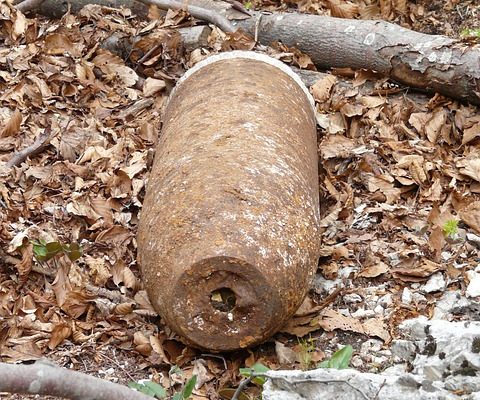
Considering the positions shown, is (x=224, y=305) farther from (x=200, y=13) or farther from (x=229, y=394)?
(x=200, y=13)

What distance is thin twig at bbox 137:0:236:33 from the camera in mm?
5361

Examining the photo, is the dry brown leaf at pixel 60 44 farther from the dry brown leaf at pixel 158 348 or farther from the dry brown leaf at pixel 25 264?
the dry brown leaf at pixel 158 348

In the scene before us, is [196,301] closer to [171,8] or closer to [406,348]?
[406,348]

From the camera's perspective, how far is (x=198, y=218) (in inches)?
114

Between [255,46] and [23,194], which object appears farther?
[255,46]

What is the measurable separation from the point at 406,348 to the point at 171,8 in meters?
3.68

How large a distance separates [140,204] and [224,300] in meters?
1.26

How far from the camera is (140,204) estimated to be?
400 centimetres

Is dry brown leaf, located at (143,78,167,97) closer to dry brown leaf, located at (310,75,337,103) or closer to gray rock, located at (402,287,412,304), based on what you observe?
dry brown leaf, located at (310,75,337,103)

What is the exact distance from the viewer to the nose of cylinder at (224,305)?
109 inches

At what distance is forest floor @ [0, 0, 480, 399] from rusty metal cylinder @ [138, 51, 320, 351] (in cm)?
28

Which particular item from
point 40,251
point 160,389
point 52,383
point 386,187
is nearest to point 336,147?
point 386,187

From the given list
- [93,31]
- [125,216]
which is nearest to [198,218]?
[125,216]

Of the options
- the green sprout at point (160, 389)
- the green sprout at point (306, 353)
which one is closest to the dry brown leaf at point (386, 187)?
the green sprout at point (306, 353)
